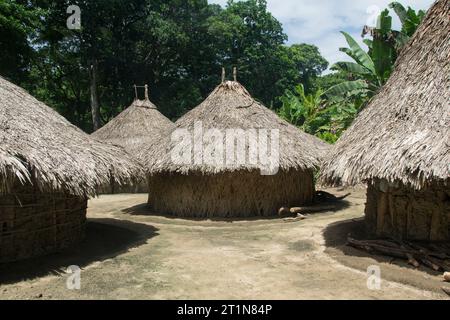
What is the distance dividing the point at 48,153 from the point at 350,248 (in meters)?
5.16

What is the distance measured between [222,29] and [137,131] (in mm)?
12904

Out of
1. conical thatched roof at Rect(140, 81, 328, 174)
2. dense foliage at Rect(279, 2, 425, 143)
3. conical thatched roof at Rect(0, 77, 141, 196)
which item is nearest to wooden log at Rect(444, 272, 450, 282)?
conical thatched roof at Rect(0, 77, 141, 196)

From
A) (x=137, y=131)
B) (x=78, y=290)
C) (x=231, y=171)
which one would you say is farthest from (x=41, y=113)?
(x=137, y=131)

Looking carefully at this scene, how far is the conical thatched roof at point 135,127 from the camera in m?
16.4

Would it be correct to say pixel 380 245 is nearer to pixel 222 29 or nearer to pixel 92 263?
Answer: pixel 92 263

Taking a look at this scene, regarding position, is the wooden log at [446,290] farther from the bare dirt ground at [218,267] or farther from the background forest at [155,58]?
the background forest at [155,58]

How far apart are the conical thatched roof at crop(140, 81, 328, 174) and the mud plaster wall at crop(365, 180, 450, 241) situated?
3.47 metres

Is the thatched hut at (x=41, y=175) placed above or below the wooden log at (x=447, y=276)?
above

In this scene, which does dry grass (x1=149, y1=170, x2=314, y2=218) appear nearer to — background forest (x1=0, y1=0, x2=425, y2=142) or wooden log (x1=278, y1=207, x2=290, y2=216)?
wooden log (x1=278, y1=207, x2=290, y2=216)

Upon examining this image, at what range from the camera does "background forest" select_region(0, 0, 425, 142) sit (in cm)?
1883

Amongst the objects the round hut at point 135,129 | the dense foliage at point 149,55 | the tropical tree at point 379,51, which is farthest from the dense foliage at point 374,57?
the dense foliage at point 149,55

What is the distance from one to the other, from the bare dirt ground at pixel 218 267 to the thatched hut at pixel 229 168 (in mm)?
1432

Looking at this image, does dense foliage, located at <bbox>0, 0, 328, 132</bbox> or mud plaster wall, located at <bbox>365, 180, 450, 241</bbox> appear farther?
dense foliage, located at <bbox>0, 0, 328, 132</bbox>
